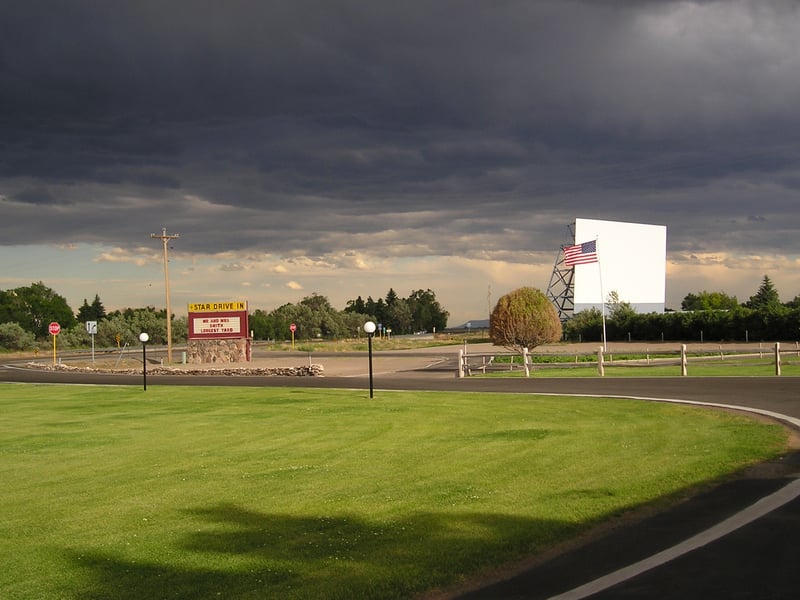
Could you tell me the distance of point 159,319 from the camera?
114m

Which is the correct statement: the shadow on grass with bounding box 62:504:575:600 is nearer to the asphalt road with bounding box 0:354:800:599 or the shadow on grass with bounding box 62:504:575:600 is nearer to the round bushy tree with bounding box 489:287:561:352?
the asphalt road with bounding box 0:354:800:599

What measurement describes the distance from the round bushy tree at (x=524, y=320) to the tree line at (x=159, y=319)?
1880 inches

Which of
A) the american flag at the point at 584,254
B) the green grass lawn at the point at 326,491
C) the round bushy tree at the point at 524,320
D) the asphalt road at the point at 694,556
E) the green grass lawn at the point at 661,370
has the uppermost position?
the american flag at the point at 584,254

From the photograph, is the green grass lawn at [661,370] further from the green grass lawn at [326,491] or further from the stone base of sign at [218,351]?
the stone base of sign at [218,351]

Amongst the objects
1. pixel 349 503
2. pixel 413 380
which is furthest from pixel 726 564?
pixel 413 380

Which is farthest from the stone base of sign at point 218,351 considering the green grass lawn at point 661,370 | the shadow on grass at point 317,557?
the shadow on grass at point 317,557

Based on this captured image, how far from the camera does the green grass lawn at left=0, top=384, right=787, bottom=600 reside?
21.8 ft

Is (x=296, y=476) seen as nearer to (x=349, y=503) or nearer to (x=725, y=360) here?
(x=349, y=503)

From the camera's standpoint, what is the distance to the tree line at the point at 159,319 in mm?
110750

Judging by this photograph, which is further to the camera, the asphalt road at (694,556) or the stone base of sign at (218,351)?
the stone base of sign at (218,351)

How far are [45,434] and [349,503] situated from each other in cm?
1079

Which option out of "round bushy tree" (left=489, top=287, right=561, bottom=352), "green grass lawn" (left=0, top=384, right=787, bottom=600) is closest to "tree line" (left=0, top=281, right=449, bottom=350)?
"round bushy tree" (left=489, top=287, right=561, bottom=352)

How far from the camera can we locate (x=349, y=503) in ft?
29.9

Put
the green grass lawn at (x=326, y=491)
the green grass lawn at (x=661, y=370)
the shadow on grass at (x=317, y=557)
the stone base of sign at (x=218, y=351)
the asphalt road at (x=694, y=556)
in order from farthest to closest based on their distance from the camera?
the stone base of sign at (x=218, y=351), the green grass lawn at (x=661, y=370), the green grass lawn at (x=326, y=491), the shadow on grass at (x=317, y=557), the asphalt road at (x=694, y=556)
